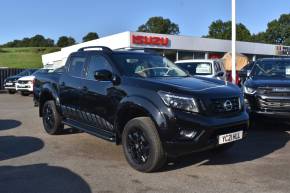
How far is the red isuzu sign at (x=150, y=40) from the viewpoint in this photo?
28.7m

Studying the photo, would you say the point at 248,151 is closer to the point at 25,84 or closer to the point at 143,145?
the point at 143,145

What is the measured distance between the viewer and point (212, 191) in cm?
504

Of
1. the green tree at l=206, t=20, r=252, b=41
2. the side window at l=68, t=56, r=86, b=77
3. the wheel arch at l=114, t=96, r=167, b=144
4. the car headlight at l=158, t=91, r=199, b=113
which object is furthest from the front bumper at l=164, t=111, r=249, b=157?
the green tree at l=206, t=20, r=252, b=41

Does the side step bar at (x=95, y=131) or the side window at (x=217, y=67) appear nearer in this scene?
the side step bar at (x=95, y=131)

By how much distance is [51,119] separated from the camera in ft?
28.6

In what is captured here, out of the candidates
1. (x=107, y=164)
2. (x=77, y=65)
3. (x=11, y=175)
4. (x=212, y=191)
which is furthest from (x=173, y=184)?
(x=77, y=65)

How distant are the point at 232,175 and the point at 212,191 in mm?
784

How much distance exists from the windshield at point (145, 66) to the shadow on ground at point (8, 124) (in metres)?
4.55

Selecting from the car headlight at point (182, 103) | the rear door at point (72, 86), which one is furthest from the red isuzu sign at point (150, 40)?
the car headlight at point (182, 103)

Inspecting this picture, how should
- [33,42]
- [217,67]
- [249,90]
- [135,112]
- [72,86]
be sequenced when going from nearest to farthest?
[135,112], [72,86], [249,90], [217,67], [33,42]

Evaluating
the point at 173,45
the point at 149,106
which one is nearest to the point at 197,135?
the point at 149,106

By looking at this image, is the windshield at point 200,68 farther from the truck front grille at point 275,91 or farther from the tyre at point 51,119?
the tyre at point 51,119

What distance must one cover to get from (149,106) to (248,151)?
8.24 ft

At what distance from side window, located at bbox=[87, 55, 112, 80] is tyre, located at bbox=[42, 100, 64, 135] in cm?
166
